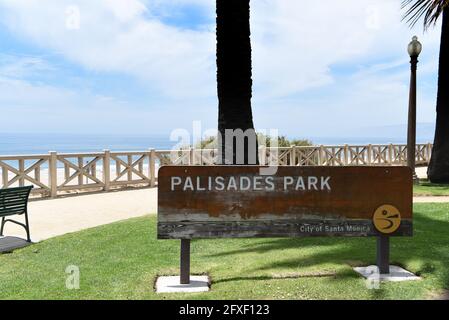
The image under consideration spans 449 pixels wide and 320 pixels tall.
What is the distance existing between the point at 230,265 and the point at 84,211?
6.60 meters

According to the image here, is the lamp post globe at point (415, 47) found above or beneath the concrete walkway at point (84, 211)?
above

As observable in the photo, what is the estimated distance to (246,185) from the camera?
4766 mm

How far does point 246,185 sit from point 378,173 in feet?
4.66

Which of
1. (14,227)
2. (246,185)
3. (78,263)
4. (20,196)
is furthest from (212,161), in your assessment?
(246,185)

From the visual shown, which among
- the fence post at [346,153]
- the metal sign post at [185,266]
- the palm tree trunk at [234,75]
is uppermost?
the palm tree trunk at [234,75]

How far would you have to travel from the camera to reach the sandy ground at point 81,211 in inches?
353

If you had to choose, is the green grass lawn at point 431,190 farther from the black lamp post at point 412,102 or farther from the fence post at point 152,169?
the fence post at point 152,169

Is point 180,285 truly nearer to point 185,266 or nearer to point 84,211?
point 185,266

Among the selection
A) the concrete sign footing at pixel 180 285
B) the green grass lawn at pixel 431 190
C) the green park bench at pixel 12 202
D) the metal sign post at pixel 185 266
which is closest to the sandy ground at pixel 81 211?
the green park bench at pixel 12 202

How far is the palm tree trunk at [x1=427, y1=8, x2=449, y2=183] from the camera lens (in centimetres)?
A: 1559

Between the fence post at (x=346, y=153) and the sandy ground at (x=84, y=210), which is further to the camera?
the fence post at (x=346, y=153)

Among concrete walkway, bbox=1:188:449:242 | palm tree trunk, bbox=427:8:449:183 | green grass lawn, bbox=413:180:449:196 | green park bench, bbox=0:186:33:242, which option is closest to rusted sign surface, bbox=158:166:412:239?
green park bench, bbox=0:186:33:242

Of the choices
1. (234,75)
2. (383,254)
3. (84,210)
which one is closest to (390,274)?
(383,254)
